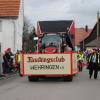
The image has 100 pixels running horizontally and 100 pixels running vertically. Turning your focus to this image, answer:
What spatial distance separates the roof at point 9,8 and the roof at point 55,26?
22.0 meters

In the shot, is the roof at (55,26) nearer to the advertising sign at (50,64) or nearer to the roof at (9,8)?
the advertising sign at (50,64)

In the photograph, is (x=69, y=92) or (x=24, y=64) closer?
(x=69, y=92)

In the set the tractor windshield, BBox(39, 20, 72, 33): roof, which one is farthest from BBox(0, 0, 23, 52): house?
the tractor windshield

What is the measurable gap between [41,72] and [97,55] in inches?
166

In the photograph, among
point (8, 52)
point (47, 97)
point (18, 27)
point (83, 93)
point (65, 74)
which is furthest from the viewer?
point (18, 27)

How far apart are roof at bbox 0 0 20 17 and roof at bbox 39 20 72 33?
72.2ft

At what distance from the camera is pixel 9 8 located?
50.2 m

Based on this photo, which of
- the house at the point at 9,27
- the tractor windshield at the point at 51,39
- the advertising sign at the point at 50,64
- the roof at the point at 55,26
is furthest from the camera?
the house at the point at 9,27

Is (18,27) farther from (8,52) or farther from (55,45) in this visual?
(55,45)

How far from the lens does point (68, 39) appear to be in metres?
26.7

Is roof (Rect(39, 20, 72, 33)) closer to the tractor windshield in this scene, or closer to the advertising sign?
the tractor windshield

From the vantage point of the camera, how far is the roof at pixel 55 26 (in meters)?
26.7

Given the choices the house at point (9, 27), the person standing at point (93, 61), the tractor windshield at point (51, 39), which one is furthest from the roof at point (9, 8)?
→ the person standing at point (93, 61)

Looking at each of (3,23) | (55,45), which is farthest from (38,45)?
(3,23)
